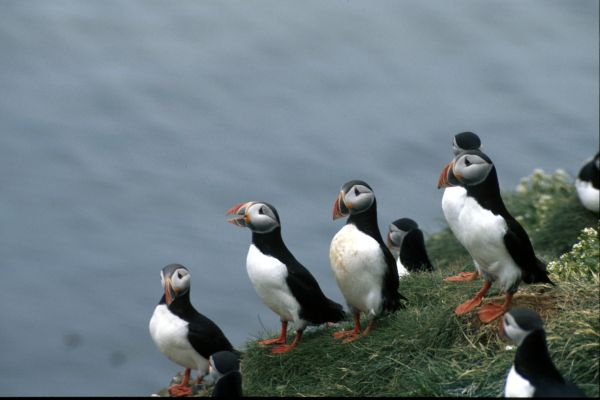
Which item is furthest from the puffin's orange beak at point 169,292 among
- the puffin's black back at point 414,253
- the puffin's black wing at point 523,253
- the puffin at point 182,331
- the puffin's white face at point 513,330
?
the puffin's black back at point 414,253

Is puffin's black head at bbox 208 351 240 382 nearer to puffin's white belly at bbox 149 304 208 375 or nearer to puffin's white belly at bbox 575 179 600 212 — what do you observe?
puffin's white belly at bbox 149 304 208 375

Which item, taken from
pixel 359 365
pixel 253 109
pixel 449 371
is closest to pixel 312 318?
pixel 359 365

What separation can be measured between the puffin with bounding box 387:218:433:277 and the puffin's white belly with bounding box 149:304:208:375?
2.25 meters

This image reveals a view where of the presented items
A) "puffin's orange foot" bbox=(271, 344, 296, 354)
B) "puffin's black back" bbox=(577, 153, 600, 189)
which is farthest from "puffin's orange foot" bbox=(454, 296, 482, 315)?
"puffin's black back" bbox=(577, 153, 600, 189)

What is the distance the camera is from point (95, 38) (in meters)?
16.3

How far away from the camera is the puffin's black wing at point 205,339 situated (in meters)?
6.35

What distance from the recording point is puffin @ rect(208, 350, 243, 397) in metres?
5.32

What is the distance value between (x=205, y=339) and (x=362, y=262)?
950mm

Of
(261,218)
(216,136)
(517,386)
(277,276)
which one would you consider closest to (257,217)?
(261,218)

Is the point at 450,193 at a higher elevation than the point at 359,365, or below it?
higher

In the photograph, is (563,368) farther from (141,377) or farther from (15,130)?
(15,130)

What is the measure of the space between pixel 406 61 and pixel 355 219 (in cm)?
1005

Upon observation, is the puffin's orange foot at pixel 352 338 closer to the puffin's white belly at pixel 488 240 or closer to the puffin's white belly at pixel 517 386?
the puffin's white belly at pixel 488 240

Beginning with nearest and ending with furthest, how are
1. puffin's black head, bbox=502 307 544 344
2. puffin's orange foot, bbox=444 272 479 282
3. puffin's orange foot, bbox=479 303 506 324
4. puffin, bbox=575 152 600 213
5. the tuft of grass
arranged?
puffin's black head, bbox=502 307 544 344, the tuft of grass, puffin's orange foot, bbox=479 303 506 324, puffin's orange foot, bbox=444 272 479 282, puffin, bbox=575 152 600 213
